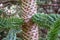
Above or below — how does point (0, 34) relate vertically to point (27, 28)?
below

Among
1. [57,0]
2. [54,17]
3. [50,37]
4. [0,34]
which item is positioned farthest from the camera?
[57,0]

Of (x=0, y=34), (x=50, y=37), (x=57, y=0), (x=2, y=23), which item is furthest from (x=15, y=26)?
(x=57, y=0)

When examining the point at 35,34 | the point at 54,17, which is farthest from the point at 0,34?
the point at 54,17

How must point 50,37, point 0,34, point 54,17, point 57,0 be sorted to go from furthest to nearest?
point 57,0 < point 0,34 < point 54,17 < point 50,37

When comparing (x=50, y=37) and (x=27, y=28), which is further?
(x=27, y=28)

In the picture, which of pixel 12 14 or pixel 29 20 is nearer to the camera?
pixel 29 20

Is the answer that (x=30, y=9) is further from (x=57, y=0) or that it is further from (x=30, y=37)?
(x=57, y=0)

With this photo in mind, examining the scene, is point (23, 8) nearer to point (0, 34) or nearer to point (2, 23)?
point (2, 23)
